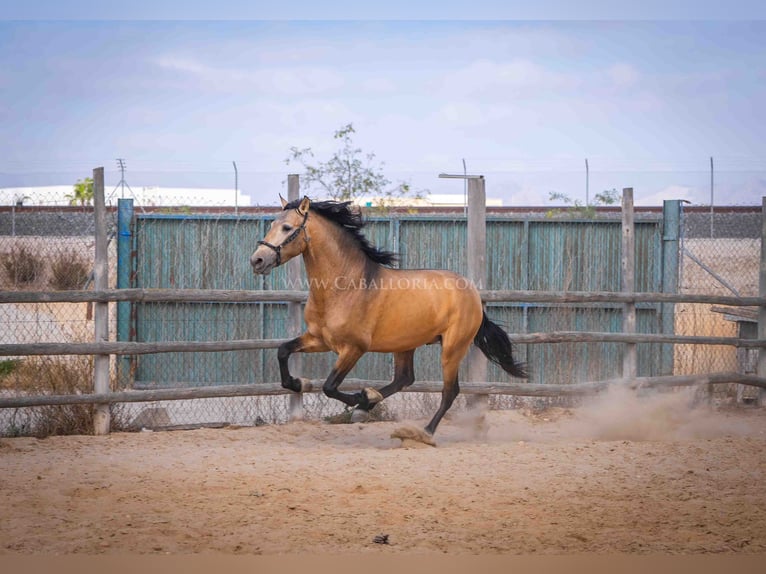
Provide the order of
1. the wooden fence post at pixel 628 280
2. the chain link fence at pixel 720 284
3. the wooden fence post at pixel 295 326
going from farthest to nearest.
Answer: the chain link fence at pixel 720 284, the wooden fence post at pixel 628 280, the wooden fence post at pixel 295 326

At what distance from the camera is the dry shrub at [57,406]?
27.2 ft

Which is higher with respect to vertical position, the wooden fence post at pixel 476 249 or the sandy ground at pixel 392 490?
the wooden fence post at pixel 476 249

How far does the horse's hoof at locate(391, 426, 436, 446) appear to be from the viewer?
305 inches

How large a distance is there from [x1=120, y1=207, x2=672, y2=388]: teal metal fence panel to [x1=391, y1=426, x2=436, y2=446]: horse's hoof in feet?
9.69

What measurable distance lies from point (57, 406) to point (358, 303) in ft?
10.0

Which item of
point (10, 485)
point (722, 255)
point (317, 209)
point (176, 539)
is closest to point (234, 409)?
point (317, 209)

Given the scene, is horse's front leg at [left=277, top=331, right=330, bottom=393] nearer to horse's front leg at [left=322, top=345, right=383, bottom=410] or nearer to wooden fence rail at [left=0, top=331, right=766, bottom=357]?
horse's front leg at [left=322, top=345, right=383, bottom=410]

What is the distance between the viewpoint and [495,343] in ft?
27.8

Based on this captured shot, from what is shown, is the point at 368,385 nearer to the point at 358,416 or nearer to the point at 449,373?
the point at 358,416

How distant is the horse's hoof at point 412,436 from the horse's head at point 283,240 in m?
1.77

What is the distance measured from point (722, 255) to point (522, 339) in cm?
1563

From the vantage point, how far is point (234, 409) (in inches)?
376

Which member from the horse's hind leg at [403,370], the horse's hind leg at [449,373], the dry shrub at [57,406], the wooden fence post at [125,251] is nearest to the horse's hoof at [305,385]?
the horse's hind leg at [403,370]

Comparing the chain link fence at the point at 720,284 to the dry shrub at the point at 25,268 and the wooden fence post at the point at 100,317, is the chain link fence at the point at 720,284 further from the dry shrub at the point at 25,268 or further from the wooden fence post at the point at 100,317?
the dry shrub at the point at 25,268
